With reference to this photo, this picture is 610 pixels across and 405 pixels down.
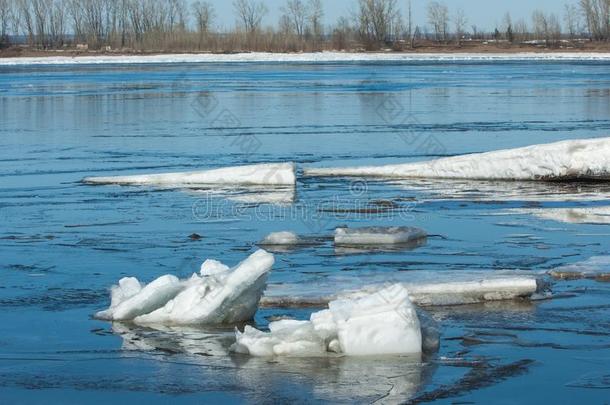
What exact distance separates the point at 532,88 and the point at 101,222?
26987 millimetres

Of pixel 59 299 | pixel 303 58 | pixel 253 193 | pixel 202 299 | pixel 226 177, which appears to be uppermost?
pixel 303 58

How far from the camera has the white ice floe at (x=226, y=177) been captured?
14.8 meters

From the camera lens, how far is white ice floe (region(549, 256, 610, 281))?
29.8 feet

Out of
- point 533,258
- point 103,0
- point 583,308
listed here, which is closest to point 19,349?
point 583,308

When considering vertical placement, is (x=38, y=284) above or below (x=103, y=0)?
below

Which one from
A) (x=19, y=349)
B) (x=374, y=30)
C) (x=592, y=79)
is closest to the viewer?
(x=19, y=349)

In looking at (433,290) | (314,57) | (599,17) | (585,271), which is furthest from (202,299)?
(599,17)

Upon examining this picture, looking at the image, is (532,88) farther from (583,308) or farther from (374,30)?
(374,30)

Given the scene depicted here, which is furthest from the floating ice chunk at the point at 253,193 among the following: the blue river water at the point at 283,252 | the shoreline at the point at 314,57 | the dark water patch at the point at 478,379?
the shoreline at the point at 314,57

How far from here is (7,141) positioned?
21422mm

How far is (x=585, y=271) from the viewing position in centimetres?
920

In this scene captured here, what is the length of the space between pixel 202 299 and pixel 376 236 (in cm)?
317

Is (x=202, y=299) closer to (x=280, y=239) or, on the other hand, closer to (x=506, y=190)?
(x=280, y=239)

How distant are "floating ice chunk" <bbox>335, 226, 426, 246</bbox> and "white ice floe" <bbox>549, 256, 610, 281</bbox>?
6.01 feet
